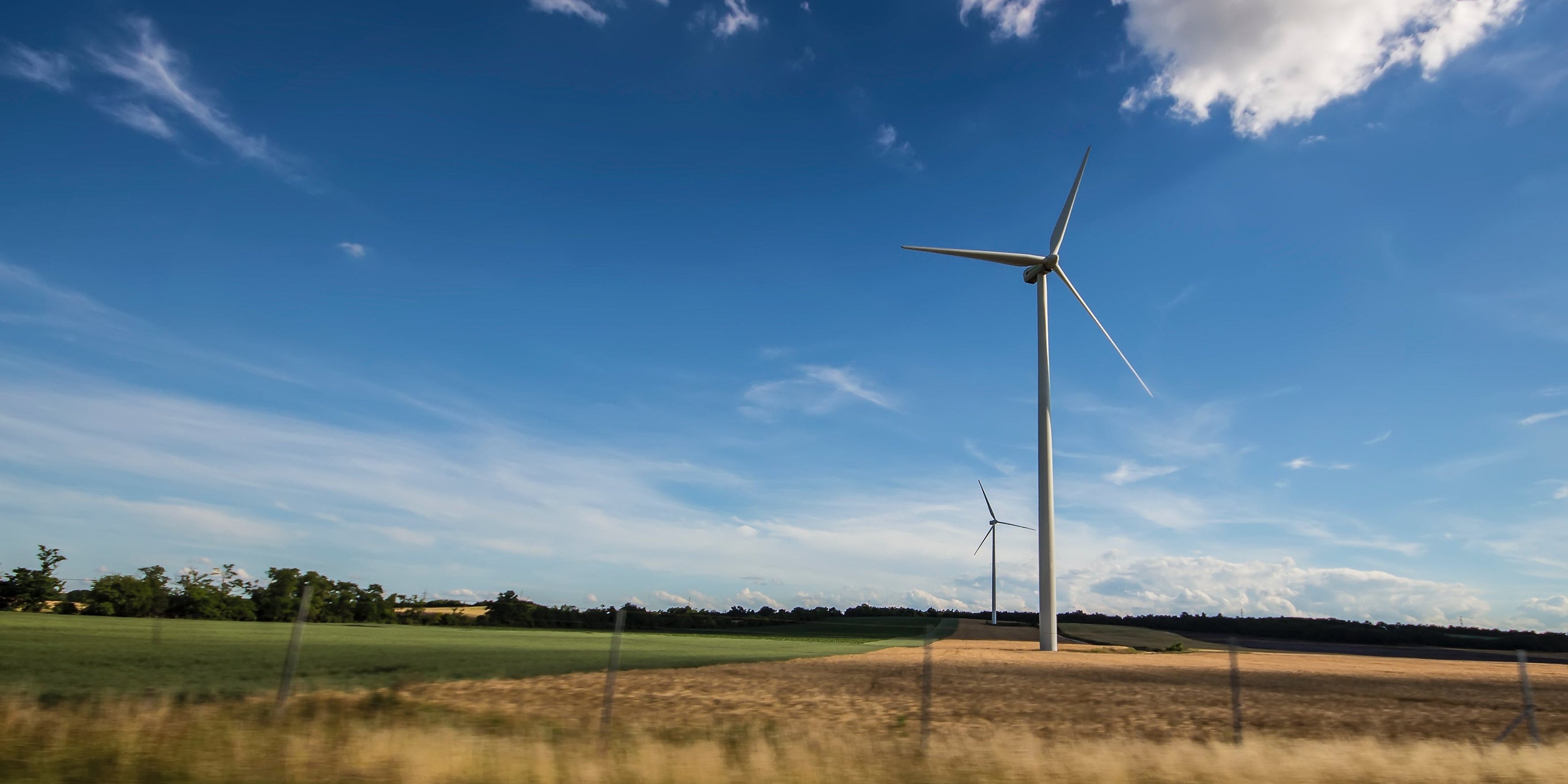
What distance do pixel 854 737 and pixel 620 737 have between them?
4.48 meters

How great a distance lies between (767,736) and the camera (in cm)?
1461

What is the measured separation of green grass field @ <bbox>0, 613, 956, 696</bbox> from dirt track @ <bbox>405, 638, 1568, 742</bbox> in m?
1.73

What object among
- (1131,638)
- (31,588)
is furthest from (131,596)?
(1131,638)

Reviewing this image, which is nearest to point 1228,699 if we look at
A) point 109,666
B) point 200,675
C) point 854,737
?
point 854,737

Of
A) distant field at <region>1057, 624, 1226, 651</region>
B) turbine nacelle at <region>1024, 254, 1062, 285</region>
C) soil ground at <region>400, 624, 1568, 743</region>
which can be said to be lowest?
distant field at <region>1057, 624, 1226, 651</region>

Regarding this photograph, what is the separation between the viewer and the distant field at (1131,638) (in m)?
77.0

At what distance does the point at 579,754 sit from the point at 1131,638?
308 ft

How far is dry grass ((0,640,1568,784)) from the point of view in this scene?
995 centimetres

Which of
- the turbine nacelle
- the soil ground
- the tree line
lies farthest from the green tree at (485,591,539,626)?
the turbine nacelle

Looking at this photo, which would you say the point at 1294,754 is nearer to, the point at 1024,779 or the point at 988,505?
the point at 1024,779

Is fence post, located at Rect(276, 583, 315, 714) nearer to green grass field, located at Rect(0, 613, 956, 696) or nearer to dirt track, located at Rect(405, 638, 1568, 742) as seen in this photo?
green grass field, located at Rect(0, 613, 956, 696)

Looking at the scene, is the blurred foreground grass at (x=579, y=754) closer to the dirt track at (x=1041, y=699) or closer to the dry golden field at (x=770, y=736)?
the dry golden field at (x=770, y=736)

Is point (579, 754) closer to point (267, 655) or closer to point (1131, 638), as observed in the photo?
point (267, 655)

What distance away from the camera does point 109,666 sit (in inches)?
738
